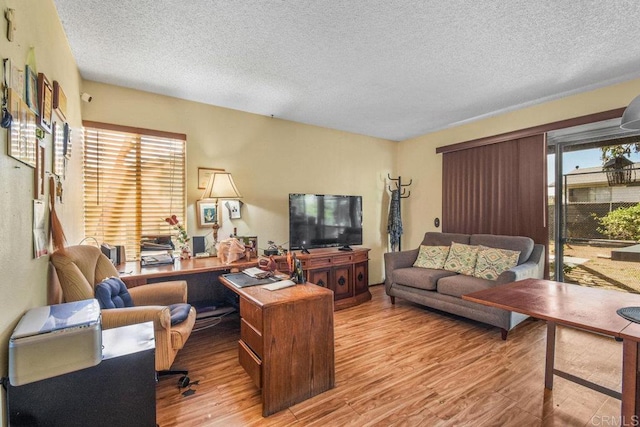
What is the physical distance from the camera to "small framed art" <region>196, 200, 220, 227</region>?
10.9 feet

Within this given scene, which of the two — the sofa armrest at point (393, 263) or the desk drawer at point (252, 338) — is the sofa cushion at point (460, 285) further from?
the desk drawer at point (252, 338)

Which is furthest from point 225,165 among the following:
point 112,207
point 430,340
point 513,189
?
point 513,189

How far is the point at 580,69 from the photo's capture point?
2584mm

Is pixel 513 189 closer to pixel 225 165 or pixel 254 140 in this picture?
pixel 254 140

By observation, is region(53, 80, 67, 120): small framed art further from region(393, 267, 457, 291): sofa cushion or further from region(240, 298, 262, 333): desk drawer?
region(393, 267, 457, 291): sofa cushion

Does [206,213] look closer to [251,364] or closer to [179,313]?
[179,313]

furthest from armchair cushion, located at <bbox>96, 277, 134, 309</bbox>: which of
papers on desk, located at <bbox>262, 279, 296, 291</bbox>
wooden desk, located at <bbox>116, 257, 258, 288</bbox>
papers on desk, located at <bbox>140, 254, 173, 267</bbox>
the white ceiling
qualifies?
the white ceiling

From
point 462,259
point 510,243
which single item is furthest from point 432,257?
point 510,243

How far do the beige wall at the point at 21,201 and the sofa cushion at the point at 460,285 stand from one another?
3355 millimetres

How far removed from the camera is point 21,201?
1.28m

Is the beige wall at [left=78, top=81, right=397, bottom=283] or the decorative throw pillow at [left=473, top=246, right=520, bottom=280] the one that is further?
the decorative throw pillow at [left=473, top=246, right=520, bottom=280]

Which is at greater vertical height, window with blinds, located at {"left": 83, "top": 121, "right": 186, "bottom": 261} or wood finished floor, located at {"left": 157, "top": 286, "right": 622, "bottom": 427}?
window with blinds, located at {"left": 83, "top": 121, "right": 186, "bottom": 261}

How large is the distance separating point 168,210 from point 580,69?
4.16 metres

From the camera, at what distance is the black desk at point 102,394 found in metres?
1.02
